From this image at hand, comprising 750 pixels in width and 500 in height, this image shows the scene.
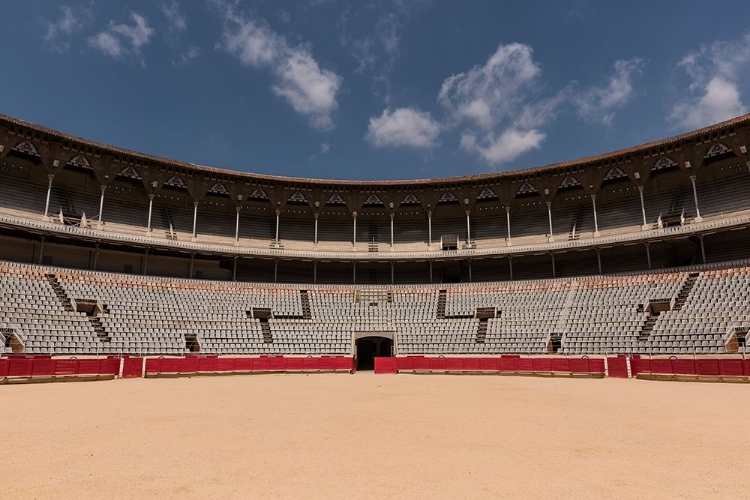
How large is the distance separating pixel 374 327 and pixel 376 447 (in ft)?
90.0

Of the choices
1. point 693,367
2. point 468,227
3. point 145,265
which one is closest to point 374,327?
point 468,227

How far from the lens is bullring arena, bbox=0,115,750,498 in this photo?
7.43m

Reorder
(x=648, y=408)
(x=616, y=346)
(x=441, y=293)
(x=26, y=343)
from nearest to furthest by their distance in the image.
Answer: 1. (x=648, y=408)
2. (x=26, y=343)
3. (x=616, y=346)
4. (x=441, y=293)

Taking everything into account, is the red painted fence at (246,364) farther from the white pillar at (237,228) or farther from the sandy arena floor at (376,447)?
the white pillar at (237,228)

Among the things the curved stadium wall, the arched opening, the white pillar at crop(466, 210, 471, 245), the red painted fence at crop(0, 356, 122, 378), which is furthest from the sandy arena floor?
the white pillar at crop(466, 210, 471, 245)

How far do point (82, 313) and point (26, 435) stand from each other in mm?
23757

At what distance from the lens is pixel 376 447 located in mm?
8547

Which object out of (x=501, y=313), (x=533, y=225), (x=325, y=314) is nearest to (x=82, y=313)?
(x=325, y=314)

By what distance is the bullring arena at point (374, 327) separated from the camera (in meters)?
7.43

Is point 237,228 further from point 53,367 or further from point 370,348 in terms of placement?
point 53,367

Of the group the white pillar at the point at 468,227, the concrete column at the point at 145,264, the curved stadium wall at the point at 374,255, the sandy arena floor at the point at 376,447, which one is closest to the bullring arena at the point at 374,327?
the sandy arena floor at the point at 376,447

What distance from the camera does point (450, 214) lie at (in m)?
46.4

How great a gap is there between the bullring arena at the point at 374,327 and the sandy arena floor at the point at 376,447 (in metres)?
0.07

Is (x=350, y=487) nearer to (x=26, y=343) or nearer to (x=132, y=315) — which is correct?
(x=26, y=343)
